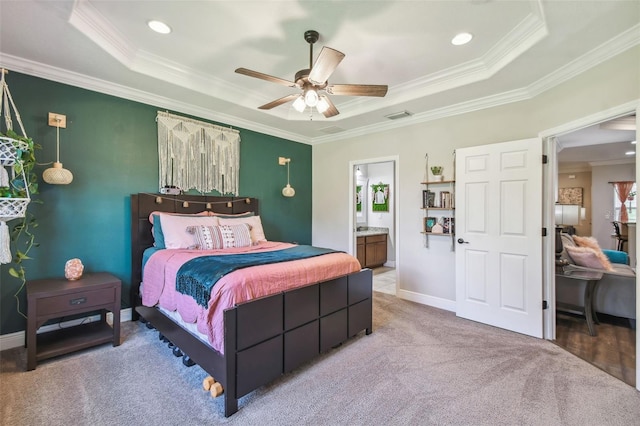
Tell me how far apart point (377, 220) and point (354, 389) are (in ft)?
17.1

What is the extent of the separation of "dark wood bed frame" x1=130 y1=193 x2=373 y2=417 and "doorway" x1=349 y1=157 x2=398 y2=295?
2716 millimetres

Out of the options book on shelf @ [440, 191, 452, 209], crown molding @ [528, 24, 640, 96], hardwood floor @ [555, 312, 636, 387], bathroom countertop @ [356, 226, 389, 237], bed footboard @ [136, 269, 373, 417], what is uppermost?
crown molding @ [528, 24, 640, 96]

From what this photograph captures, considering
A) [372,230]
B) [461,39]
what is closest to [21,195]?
[461,39]

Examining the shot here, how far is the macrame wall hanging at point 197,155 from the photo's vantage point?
3590 millimetres

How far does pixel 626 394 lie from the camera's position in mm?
2045

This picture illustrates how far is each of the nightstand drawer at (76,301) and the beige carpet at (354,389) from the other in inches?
16.8

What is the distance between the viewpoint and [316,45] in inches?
105

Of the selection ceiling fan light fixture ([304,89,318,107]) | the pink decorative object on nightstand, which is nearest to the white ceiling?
ceiling fan light fixture ([304,89,318,107])

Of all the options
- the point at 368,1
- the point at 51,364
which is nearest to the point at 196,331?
the point at 51,364

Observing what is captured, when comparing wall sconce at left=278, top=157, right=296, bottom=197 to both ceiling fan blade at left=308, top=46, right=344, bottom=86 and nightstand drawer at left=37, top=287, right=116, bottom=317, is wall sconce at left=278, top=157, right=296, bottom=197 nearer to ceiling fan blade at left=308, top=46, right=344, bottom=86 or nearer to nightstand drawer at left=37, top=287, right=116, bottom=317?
ceiling fan blade at left=308, top=46, right=344, bottom=86

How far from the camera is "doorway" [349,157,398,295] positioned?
5957mm

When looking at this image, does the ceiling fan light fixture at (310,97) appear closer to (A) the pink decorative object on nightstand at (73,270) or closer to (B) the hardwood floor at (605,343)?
(A) the pink decorative object on nightstand at (73,270)

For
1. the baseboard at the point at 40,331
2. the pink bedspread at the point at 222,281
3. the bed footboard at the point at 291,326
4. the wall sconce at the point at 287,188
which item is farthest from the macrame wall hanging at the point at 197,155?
the bed footboard at the point at 291,326

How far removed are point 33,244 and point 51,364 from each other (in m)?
1.13
